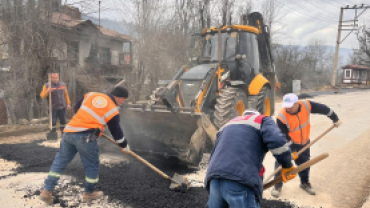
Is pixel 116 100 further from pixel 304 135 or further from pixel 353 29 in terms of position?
pixel 353 29

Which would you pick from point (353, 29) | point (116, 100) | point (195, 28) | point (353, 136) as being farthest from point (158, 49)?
point (353, 29)

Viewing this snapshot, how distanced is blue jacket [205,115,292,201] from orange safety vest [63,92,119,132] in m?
1.71

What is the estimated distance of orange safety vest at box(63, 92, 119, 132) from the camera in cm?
352

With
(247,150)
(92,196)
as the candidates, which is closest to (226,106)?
(92,196)

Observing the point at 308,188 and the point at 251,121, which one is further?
the point at 308,188

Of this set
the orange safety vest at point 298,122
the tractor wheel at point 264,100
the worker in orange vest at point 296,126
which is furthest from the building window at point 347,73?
the orange safety vest at point 298,122

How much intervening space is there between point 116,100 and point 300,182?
3007 mm

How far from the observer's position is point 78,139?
3496 mm

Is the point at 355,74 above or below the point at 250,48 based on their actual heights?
below

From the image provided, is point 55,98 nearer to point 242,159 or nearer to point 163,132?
point 163,132

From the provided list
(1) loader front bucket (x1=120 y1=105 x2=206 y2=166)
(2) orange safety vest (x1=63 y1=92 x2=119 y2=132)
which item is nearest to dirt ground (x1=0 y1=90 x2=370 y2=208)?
(1) loader front bucket (x1=120 y1=105 x2=206 y2=166)

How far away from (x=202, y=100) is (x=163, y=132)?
0.96 m

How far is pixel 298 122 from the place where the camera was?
389 cm

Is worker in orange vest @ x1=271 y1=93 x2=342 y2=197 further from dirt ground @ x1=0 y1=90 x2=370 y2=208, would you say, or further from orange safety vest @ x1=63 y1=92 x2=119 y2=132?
orange safety vest @ x1=63 y1=92 x2=119 y2=132
